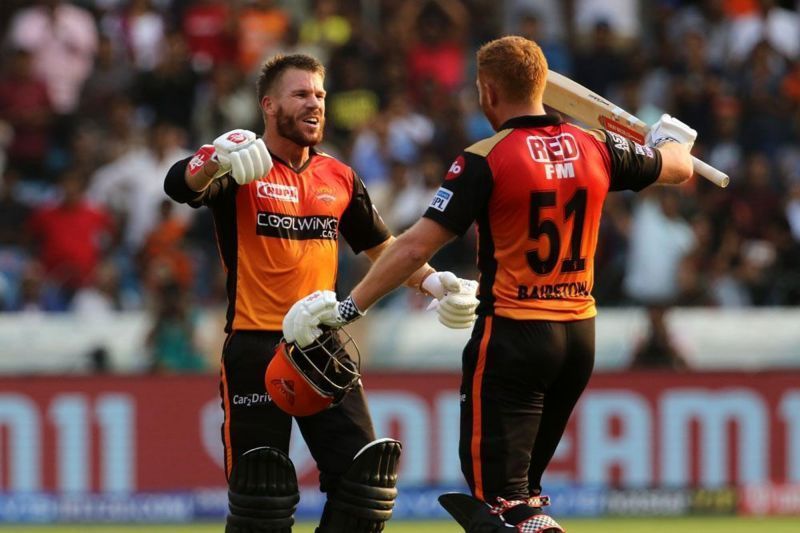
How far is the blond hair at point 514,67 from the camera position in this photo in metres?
6.43

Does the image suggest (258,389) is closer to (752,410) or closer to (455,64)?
(752,410)

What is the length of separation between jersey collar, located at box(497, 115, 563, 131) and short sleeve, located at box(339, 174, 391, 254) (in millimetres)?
1144

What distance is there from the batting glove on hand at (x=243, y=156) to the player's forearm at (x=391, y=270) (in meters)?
0.70

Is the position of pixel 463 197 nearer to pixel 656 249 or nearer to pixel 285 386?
pixel 285 386

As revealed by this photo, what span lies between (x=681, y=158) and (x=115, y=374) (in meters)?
6.26

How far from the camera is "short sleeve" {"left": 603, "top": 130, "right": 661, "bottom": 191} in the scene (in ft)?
21.9

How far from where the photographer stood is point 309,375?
22.1 feet

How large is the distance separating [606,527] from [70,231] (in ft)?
16.7

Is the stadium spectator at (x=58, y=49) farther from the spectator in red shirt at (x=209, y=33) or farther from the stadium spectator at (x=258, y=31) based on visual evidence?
the stadium spectator at (x=258, y=31)

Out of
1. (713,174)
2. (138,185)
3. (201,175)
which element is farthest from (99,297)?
(713,174)

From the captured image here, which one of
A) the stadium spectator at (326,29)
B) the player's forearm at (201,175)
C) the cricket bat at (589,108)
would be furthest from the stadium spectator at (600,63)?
the player's forearm at (201,175)

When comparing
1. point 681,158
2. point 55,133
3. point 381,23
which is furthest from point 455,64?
point 681,158

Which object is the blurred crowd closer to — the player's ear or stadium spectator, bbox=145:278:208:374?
stadium spectator, bbox=145:278:208:374

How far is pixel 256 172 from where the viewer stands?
6750 millimetres
